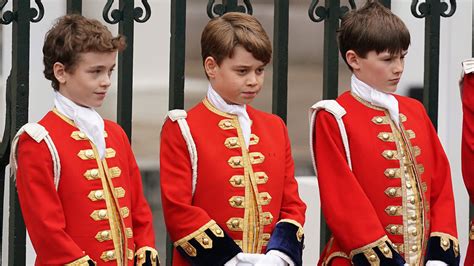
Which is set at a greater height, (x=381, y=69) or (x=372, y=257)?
(x=381, y=69)

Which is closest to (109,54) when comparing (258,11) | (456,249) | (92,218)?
(92,218)

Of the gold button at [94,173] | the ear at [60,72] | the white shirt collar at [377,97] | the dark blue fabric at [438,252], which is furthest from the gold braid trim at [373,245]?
the ear at [60,72]

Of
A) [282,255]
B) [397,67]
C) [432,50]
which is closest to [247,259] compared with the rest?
[282,255]

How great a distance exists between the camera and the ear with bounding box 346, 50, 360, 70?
6188mm

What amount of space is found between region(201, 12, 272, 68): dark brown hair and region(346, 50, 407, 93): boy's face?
16.2 inches

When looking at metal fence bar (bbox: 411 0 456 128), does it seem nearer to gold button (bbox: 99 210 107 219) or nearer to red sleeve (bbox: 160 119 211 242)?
red sleeve (bbox: 160 119 211 242)

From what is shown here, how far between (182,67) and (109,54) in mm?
757

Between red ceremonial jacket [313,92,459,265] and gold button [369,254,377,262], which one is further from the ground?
red ceremonial jacket [313,92,459,265]

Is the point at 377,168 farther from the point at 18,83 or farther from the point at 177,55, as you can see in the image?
the point at 18,83

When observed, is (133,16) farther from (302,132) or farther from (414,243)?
(302,132)

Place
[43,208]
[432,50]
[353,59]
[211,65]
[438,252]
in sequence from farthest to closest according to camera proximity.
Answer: [432,50], [353,59], [438,252], [211,65], [43,208]

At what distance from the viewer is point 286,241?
5.95m

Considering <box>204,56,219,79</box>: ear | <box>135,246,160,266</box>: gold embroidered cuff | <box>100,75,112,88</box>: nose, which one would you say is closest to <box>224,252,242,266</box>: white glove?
<box>135,246,160,266</box>: gold embroidered cuff

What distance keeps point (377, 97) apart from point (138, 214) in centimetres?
105
